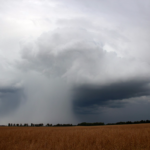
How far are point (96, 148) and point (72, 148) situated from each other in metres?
2.06

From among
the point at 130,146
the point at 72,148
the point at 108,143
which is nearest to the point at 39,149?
the point at 72,148

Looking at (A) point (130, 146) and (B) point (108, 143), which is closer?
(A) point (130, 146)

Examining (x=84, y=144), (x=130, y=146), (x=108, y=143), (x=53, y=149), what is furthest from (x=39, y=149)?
(x=130, y=146)

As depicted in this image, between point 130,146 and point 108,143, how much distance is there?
2.07 meters

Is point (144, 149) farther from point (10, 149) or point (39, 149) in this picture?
point (10, 149)

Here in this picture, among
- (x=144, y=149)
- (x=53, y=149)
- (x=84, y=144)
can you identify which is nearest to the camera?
(x=144, y=149)

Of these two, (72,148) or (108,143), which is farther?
(108,143)

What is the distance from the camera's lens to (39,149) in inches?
504

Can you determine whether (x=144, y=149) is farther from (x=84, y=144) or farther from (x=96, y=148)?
(x=84, y=144)

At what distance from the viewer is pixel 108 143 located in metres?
14.7

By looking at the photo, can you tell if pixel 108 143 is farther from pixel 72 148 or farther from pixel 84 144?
pixel 72 148

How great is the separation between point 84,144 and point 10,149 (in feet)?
21.9

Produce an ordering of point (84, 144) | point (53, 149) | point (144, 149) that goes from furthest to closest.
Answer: point (84, 144)
point (53, 149)
point (144, 149)

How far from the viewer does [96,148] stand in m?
13.1
